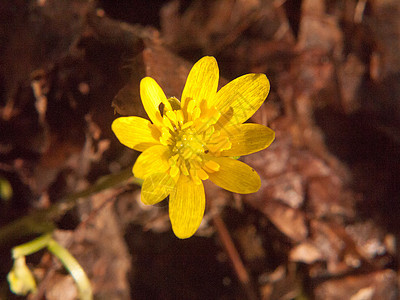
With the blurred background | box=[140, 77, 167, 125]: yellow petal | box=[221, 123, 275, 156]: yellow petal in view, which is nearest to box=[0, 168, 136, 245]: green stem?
the blurred background

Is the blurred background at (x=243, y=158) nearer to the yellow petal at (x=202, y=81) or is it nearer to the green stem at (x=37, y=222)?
the green stem at (x=37, y=222)

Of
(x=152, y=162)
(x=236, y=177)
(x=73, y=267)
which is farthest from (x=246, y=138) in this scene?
(x=73, y=267)

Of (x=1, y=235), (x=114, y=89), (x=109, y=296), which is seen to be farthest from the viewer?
(x=109, y=296)

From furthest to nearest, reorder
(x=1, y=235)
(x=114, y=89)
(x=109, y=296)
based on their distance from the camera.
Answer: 1. (x=109, y=296)
2. (x=114, y=89)
3. (x=1, y=235)

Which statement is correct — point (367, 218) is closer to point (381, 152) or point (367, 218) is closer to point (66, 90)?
point (381, 152)

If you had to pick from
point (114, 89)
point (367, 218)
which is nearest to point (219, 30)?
point (114, 89)

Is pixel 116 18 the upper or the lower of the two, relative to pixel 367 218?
upper

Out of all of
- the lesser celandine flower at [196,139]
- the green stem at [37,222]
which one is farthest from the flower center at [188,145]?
the green stem at [37,222]
